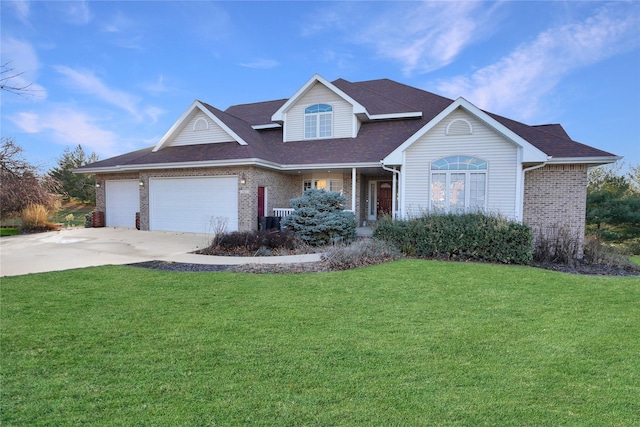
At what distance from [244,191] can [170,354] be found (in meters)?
11.1

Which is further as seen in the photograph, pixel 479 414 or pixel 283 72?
pixel 283 72

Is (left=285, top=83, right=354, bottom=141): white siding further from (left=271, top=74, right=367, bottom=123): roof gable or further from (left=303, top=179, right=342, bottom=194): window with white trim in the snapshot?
(left=303, top=179, right=342, bottom=194): window with white trim

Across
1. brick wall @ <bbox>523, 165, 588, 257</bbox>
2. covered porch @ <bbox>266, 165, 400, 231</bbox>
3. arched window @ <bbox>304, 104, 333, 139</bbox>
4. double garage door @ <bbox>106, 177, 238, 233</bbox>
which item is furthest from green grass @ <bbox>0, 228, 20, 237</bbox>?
brick wall @ <bbox>523, 165, 588, 257</bbox>

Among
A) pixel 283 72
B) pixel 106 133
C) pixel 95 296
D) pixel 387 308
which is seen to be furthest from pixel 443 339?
pixel 106 133

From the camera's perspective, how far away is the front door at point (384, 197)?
1809 cm

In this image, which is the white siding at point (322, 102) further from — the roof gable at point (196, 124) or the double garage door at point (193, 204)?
the double garage door at point (193, 204)

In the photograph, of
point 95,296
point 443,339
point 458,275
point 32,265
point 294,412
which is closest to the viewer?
point 294,412

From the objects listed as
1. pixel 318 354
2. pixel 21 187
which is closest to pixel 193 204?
pixel 21 187

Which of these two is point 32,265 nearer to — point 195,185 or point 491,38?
point 195,185

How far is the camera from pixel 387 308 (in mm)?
5141

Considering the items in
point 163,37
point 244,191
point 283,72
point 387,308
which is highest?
point 283,72

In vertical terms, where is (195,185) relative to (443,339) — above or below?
above

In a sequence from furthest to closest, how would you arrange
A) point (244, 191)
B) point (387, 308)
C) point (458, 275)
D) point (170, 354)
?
point (244, 191)
point (458, 275)
point (387, 308)
point (170, 354)

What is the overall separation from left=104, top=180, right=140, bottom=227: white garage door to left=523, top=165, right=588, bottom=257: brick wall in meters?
19.4
